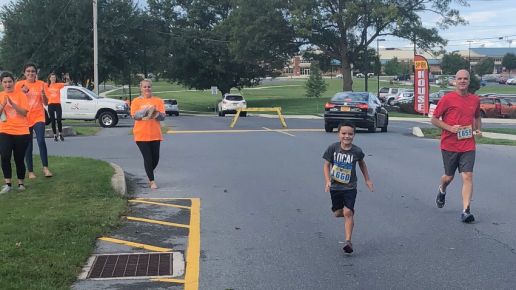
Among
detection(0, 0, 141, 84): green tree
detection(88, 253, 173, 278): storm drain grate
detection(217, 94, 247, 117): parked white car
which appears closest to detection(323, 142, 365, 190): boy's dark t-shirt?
detection(88, 253, 173, 278): storm drain grate

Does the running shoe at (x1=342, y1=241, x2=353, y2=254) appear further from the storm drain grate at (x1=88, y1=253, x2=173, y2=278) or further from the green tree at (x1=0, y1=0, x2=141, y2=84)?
the green tree at (x1=0, y1=0, x2=141, y2=84)

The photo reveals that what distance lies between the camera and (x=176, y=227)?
7438 millimetres

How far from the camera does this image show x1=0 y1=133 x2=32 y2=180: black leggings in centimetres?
900

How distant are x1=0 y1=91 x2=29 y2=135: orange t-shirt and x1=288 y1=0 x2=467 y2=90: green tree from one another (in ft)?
124

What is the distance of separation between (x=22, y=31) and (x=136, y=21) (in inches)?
298

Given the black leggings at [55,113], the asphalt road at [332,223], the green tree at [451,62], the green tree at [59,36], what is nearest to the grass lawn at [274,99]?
the green tree at [451,62]

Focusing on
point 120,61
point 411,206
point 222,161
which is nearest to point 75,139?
point 222,161

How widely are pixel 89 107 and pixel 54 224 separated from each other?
20088mm

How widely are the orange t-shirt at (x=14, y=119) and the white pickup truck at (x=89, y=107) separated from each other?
55.9 ft

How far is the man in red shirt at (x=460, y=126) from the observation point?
7.84m

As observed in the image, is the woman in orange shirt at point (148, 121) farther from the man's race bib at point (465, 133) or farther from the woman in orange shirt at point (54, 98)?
the woman in orange shirt at point (54, 98)

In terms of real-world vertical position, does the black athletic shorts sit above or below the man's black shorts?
above

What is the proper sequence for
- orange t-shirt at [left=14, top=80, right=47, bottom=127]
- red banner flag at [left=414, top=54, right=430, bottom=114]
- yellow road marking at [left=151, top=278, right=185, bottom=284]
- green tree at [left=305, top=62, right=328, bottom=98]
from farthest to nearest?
green tree at [left=305, top=62, right=328, bottom=98] → red banner flag at [left=414, top=54, right=430, bottom=114] → orange t-shirt at [left=14, top=80, right=47, bottom=127] → yellow road marking at [left=151, top=278, right=185, bottom=284]

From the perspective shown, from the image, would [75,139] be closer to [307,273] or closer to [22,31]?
[307,273]
